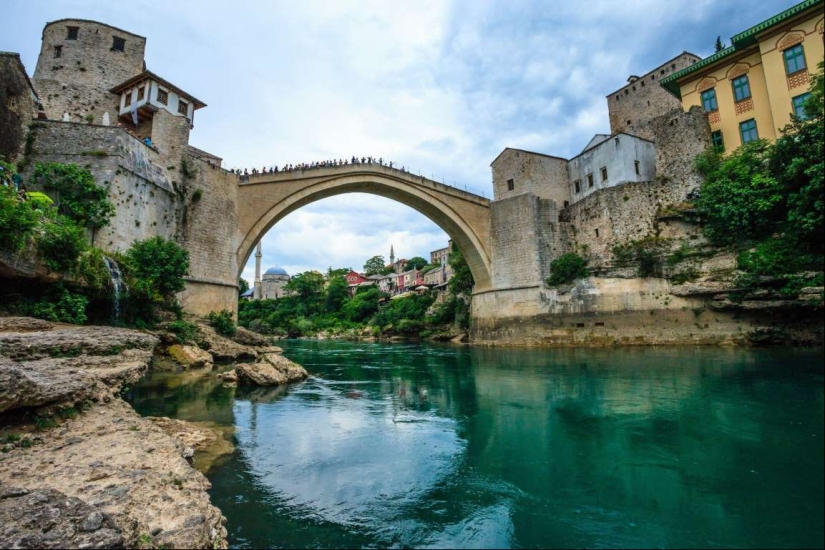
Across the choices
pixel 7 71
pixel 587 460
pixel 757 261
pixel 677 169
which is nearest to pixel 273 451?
pixel 587 460

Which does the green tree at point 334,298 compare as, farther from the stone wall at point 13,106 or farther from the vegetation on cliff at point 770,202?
the vegetation on cliff at point 770,202

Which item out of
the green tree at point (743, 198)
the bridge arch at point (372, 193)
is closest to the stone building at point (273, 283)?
the bridge arch at point (372, 193)

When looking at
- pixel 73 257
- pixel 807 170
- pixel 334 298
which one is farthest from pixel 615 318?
pixel 334 298

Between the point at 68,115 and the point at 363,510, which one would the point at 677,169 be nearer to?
the point at 363,510

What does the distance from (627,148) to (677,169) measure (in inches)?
139

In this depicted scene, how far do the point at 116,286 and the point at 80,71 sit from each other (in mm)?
15729

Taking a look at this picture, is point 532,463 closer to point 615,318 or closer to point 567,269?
point 615,318

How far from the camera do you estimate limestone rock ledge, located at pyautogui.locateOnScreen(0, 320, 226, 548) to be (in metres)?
2.58

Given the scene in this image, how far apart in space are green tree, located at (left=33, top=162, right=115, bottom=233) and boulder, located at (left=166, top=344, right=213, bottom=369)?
4642mm

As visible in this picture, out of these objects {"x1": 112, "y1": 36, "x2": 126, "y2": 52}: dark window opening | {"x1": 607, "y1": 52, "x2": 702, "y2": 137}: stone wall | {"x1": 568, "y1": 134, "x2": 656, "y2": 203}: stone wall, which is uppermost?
{"x1": 607, "y1": 52, "x2": 702, "y2": 137}: stone wall

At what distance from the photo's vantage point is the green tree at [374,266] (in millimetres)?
77438

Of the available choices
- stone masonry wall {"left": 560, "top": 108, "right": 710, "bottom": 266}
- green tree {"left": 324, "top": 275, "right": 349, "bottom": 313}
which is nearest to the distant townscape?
green tree {"left": 324, "top": 275, "right": 349, "bottom": 313}

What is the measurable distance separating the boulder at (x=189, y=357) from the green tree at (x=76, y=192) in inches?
183

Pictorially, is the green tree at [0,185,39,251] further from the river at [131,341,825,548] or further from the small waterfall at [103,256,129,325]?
the river at [131,341,825,548]
